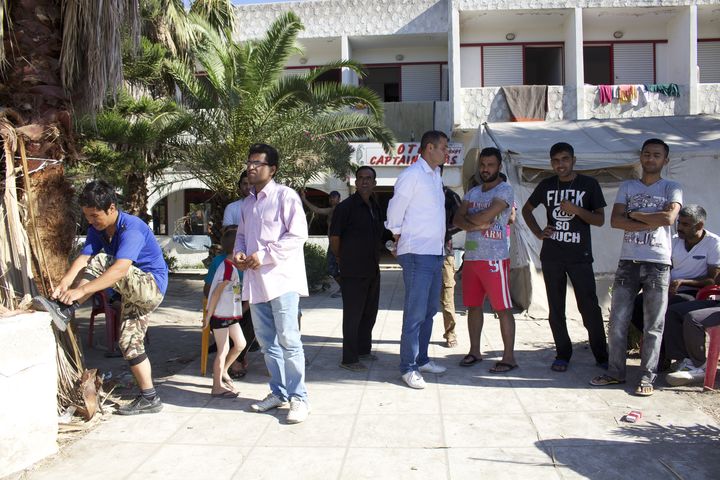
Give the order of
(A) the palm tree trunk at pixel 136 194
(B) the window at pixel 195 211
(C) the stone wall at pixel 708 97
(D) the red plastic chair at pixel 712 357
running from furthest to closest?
(B) the window at pixel 195 211 < (C) the stone wall at pixel 708 97 < (A) the palm tree trunk at pixel 136 194 < (D) the red plastic chair at pixel 712 357

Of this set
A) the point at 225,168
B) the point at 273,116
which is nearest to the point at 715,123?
the point at 273,116

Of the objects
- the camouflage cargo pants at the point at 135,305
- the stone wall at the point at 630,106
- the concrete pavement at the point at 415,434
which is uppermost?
the stone wall at the point at 630,106

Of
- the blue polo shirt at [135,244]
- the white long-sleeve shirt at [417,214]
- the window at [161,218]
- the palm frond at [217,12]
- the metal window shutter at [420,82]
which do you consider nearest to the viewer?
the blue polo shirt at [135,244]

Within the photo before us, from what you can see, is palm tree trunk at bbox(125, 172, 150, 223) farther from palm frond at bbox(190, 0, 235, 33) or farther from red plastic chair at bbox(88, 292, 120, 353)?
red plastic chair at bbox(88, 292, 120, 353)

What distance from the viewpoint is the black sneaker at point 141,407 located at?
14.3 feet

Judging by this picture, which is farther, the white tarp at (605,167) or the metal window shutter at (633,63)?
the metal window shutter at (633,63)

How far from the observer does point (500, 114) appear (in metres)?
16.5

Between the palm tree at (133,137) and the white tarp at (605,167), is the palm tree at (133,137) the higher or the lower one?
the higher one

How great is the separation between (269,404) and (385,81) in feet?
56.1

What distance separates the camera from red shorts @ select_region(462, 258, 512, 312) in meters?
5.18

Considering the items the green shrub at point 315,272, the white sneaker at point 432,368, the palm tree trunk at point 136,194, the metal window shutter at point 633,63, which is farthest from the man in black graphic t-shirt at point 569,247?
the metal window shutter at point 633,63

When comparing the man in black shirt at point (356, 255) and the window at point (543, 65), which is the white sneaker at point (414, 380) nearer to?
the man in black shirt at point (356, 255)

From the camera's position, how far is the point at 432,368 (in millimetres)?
5270

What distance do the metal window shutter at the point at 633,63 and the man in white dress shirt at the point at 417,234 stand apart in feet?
50.7
